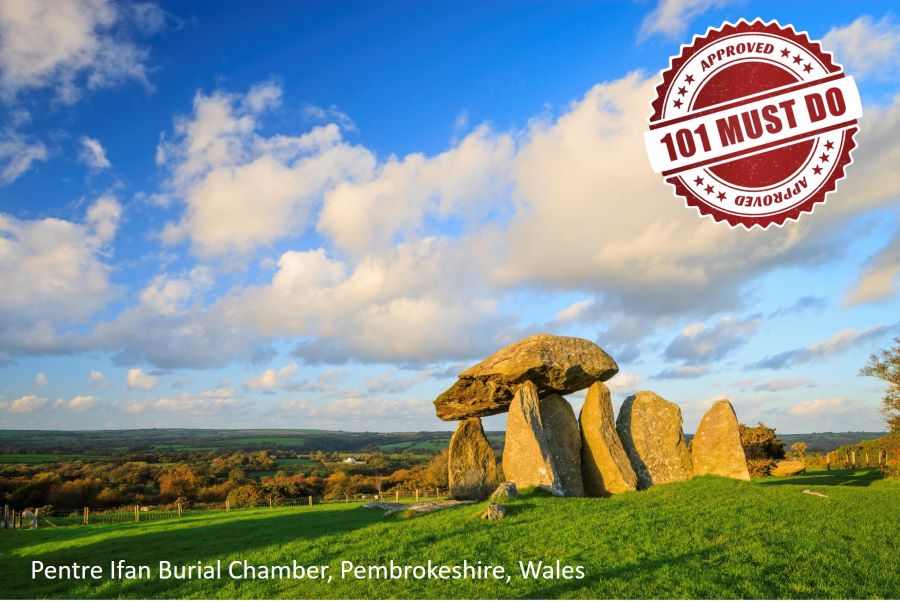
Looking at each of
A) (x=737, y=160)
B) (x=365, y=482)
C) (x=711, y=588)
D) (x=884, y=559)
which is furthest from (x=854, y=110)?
(x=365, y=482)

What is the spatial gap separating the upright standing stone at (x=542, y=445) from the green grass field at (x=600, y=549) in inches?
50.2

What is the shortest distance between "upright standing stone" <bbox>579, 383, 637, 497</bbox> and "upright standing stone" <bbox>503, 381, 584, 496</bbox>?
392 mm

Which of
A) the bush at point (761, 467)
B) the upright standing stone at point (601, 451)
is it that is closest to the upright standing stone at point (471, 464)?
the upright standing stone at point (601, 451)

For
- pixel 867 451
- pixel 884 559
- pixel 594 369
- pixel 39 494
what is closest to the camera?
pixel 884 559

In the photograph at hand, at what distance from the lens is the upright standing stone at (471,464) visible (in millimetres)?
22719

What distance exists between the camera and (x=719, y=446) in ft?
72.5

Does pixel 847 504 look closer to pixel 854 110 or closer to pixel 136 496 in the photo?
pixel 854 110

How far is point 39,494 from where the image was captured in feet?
166

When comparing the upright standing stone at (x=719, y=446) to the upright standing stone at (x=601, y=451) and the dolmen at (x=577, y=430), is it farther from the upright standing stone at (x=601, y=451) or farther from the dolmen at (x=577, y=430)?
the upright standing stone at (x=601, y=451)

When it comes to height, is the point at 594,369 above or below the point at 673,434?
above

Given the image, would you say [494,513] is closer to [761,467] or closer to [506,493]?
[506,493]

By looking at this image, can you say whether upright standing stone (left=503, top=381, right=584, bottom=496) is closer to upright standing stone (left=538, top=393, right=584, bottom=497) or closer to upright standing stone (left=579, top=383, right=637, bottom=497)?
upright standing stone (left=538, top=393, right=584, bottom=497)

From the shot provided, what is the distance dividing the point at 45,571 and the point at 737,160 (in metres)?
23.6

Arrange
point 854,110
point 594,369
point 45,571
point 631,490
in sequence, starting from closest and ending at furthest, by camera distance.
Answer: point 854,110 < point 45,571 < point 631,490 < point 594,369
